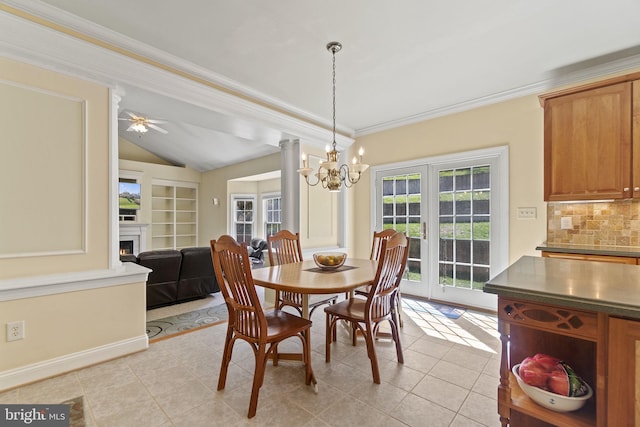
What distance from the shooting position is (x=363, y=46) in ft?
8.11

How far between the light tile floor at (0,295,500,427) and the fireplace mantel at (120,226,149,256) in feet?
17.7

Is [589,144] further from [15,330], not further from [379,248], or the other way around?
[15,330]

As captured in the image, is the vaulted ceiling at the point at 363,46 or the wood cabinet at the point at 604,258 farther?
the wood cabinet at the point at 604,258

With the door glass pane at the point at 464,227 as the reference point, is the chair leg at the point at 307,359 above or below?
below

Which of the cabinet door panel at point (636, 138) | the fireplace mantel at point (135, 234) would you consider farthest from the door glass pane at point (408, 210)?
the fireplace mantel at point (135, 234)

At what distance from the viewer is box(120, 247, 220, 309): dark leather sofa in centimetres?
368

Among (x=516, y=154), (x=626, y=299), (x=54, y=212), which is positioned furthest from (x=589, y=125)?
(x=54, y=212)

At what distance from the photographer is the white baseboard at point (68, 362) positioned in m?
1.99

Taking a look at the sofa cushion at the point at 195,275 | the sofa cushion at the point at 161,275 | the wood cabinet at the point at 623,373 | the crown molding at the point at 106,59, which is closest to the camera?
the wood cabinet at the point at 623,373

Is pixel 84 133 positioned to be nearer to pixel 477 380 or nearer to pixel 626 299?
pixel 626 299

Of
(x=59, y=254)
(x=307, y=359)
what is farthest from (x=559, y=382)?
(x=59, y=254)

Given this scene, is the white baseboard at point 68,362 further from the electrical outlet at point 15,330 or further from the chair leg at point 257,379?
the chair leg at point 257,379

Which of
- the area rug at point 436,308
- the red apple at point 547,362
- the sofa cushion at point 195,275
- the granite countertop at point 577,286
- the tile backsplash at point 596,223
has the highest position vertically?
the tile backsplash at point 596,223

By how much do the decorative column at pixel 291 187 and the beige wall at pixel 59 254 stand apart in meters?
2.02
